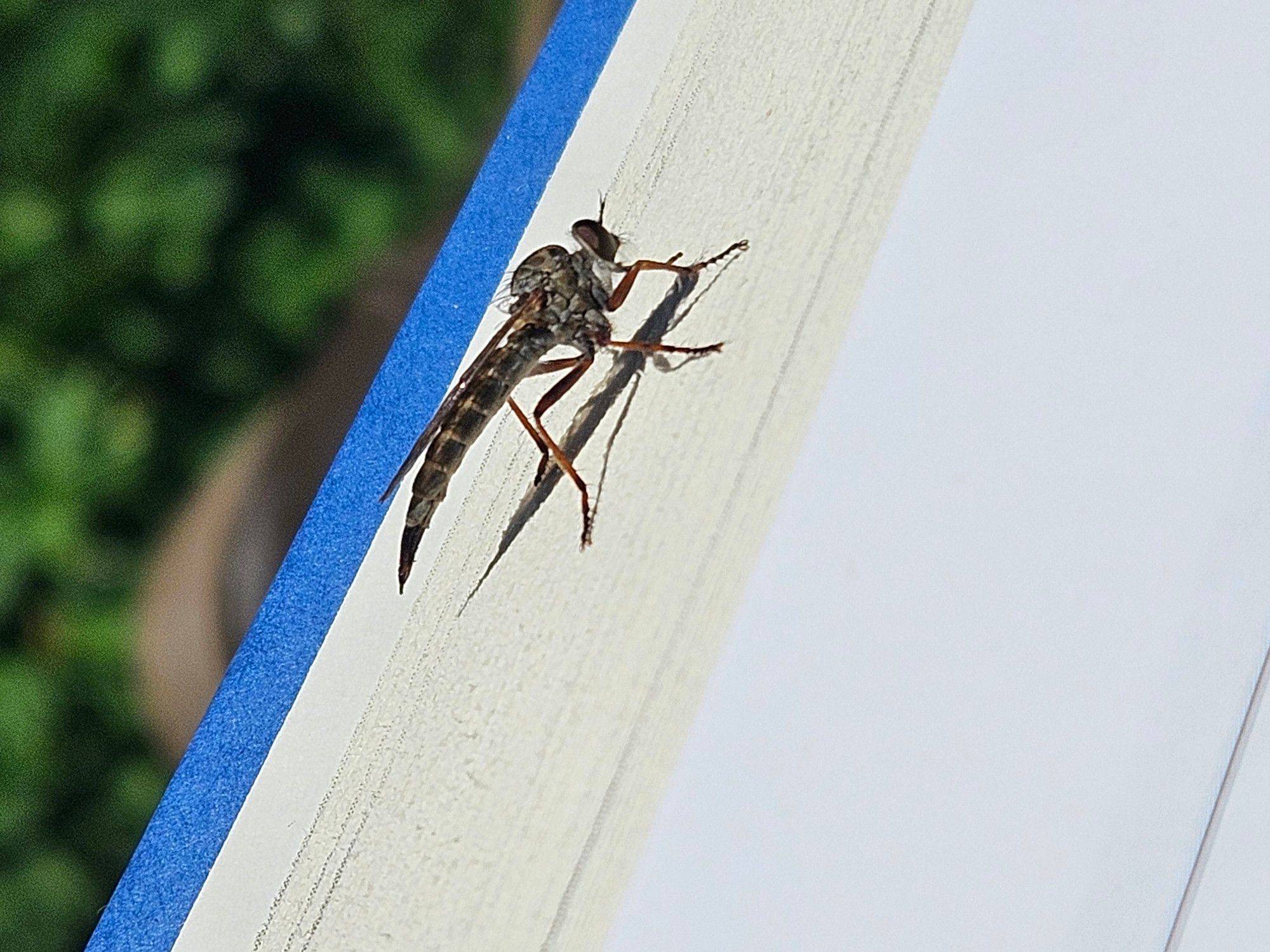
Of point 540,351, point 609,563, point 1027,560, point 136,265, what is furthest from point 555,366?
point 136,265

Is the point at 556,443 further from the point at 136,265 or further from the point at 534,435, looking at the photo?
the point at 136,265

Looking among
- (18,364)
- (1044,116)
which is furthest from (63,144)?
(1044,116)

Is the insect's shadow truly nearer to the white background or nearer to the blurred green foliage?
the white background

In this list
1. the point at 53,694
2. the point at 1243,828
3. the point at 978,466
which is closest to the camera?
the point at 1243,828

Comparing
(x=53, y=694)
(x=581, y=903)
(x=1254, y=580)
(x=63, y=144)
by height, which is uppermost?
(x=63, y=144)

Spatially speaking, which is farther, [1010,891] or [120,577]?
[120,577]

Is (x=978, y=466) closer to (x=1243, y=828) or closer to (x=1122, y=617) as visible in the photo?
(x=1122, y=617)
